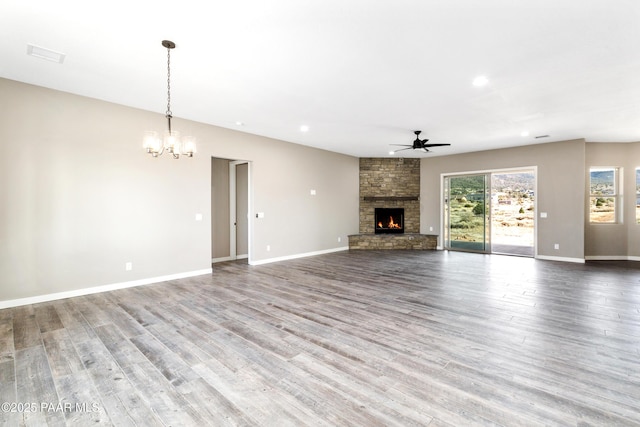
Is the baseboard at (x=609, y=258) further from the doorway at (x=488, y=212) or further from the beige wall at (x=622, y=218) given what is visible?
the doorway at (x=488, y=212)

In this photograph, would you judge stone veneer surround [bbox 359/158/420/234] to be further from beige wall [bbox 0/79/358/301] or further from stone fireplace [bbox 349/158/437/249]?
beige wall [bbox 0/79/358/301]

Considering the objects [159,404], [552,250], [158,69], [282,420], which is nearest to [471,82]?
[158,69]

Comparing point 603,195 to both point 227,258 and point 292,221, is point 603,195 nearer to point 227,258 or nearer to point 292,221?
point 292,221

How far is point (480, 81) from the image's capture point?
12.8 feet

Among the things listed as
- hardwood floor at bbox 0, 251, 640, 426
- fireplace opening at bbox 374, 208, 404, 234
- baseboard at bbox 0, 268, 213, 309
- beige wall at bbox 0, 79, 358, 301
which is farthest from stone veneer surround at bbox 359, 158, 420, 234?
baseboard at bbox 0, 268, 213, 309

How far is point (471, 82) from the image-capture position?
3.94 meters

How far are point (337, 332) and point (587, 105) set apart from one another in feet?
17.8

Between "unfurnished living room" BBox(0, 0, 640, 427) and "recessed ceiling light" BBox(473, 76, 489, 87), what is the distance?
26 millimetres

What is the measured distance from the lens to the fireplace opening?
9.91m

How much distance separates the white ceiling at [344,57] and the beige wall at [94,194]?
45 cm

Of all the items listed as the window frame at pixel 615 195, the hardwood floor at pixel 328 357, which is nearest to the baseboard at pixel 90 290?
the hardwood floor at pixel 328 357

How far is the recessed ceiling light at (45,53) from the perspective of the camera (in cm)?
317

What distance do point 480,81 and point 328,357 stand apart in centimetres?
388

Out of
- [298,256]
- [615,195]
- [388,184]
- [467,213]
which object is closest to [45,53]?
[298,256]
